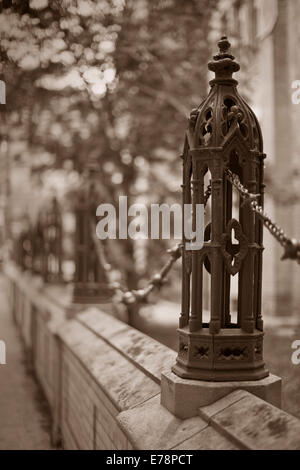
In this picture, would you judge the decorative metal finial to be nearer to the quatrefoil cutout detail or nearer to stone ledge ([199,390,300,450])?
the quatrefoil cutout detail

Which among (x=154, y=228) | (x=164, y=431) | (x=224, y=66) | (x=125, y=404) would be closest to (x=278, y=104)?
(x=154, y=228)

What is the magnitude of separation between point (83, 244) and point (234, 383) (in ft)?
18.0

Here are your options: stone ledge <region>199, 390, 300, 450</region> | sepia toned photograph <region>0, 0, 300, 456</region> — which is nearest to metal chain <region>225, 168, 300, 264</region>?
sepia toned photograph <region>0, 0, 300, 456</region>

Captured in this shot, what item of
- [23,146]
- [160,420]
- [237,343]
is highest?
[23,146]

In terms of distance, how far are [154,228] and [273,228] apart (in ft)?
31.7

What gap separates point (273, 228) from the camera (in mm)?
2664

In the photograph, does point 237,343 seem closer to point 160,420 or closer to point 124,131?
point 160,420

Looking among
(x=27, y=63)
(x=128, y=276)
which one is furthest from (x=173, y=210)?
(x=27, y=63)

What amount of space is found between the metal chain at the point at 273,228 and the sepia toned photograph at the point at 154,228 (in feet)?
0.04

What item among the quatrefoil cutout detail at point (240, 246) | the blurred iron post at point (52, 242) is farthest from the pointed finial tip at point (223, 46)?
the blurred iron post at point (52, 242)

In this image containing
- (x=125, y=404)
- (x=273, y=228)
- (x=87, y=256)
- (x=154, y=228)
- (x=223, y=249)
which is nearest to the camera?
(x=273, y=228)

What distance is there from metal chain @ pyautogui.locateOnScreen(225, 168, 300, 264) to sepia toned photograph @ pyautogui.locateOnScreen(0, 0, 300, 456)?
1 centimetres

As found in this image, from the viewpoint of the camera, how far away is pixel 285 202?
1041 cm

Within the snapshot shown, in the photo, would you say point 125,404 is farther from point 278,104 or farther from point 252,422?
point 278,104
